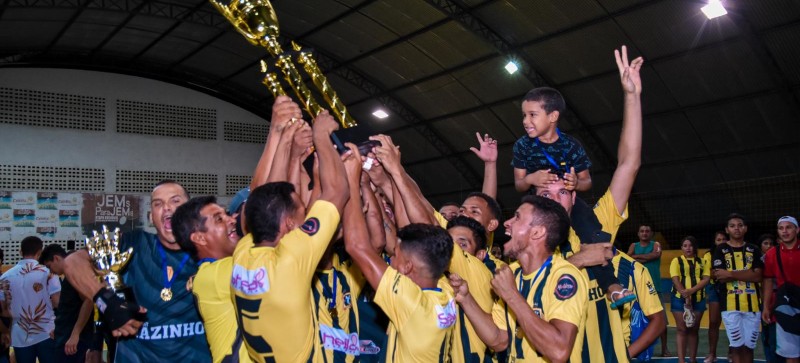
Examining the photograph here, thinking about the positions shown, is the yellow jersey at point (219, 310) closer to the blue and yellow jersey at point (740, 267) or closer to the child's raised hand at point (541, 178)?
the child's raised hand at point (541, 178)

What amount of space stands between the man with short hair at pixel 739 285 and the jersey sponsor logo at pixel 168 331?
8.67m

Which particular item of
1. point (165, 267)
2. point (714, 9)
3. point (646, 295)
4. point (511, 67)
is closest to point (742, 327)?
point (646, 295)

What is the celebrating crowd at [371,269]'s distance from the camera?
3586mm

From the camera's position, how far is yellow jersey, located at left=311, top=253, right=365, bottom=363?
4059 mm

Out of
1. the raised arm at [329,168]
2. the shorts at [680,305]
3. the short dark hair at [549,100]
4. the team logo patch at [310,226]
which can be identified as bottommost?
the shorts at [680,305]

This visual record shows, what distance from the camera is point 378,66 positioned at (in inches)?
950

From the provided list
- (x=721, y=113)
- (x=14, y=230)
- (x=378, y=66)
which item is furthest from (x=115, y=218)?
(x=721, y=113)

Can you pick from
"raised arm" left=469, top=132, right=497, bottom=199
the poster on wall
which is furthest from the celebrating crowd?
the poster on wall

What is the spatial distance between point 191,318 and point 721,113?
743 inches

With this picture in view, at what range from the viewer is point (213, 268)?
12.9 feet

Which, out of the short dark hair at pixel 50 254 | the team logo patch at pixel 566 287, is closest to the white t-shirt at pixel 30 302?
the short dark hair at pixel 50 254

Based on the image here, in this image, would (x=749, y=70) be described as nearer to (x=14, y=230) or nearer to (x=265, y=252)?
(x=265, y=252)

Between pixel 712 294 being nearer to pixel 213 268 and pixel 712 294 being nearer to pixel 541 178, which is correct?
A: pixel 541 178

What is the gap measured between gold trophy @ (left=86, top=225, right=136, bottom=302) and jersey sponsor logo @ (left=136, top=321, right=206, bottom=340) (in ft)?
0.86
